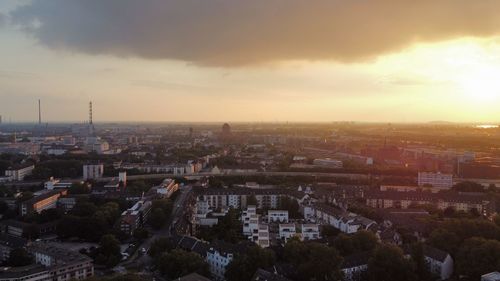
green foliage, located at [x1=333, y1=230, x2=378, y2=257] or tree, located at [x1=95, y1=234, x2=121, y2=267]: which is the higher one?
green foliage, located at [x1=333, y1=230, x2=378, y2=257]

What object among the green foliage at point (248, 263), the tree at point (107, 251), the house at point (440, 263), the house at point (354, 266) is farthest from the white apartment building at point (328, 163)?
the green foliage at point (248, 263)

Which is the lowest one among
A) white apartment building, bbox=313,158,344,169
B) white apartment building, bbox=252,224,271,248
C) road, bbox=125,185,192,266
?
road, bbox=125,185,192,266

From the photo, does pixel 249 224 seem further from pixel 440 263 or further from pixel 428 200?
pixel 428 200

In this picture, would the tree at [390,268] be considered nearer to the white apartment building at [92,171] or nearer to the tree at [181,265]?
the tree at [181,265]

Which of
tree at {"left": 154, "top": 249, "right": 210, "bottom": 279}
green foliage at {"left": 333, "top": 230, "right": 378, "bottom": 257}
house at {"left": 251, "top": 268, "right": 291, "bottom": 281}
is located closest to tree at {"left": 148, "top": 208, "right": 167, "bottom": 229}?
tree at {"left": 154, "top": 249, "right": 210, "bottom": 279}

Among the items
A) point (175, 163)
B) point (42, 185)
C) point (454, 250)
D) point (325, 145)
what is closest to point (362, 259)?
point (454, 250)

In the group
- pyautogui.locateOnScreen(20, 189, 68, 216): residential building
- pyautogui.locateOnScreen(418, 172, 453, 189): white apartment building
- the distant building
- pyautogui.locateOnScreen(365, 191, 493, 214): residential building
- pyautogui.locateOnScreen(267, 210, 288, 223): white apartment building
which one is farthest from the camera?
the distant building

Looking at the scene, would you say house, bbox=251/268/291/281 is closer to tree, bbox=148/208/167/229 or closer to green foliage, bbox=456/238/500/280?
green foliage, bbox=456/238/500/280

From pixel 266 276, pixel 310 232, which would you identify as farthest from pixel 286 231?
pixel 266 276
